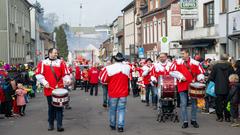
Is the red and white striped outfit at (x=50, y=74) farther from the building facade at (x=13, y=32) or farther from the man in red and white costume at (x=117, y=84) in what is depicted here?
the building facade at (x=13, y=32)

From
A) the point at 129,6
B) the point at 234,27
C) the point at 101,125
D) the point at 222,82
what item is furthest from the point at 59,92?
the point at 129,6

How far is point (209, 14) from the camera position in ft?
119

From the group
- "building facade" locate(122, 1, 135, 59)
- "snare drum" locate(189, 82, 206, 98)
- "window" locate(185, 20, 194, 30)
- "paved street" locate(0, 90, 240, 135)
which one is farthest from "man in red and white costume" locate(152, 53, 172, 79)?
"building facade" locate(122, 1, 135, 59)

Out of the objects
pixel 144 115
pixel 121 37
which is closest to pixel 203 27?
pixel 144 115

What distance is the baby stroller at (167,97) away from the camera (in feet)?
48.7

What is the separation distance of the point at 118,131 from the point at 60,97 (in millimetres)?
1609

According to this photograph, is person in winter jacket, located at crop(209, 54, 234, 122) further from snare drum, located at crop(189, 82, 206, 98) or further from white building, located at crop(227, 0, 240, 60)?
white building, located at crop(227, 0, 240, 60)

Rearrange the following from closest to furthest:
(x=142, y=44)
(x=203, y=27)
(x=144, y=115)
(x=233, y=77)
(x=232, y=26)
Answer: (x=233, y=77) < (x=144, y=115) < (x=232, y=26) < (x=203, y=27) < (x=142, y=44)

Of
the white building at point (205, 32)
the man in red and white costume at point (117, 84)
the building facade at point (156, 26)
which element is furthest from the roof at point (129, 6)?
the man in red and white costume at point (117, 84)

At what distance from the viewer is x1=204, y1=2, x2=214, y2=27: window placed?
3566 cm

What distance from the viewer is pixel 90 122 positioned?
14844 millimetres

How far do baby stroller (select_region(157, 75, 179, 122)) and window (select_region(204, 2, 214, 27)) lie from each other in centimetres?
2126

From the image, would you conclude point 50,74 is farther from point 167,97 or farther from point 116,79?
point 167,97

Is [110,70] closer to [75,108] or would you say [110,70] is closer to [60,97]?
[60,97]
